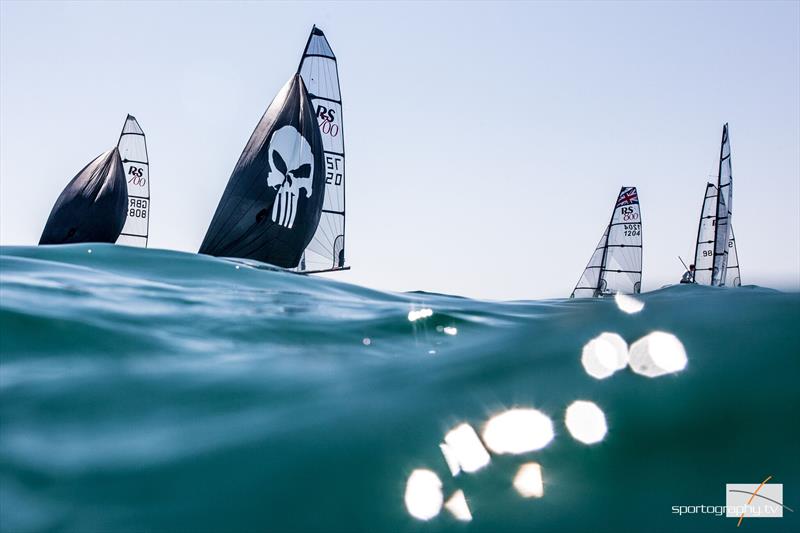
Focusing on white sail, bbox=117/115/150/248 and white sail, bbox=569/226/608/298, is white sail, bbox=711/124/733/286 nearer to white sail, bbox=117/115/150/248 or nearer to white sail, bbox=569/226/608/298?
white sail, bbox=569/226/608/298

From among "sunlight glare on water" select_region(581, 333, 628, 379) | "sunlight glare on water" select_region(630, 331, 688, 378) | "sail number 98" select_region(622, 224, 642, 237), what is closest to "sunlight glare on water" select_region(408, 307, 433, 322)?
"sunlight glare on water" select_region(581, 333, 628, 379)

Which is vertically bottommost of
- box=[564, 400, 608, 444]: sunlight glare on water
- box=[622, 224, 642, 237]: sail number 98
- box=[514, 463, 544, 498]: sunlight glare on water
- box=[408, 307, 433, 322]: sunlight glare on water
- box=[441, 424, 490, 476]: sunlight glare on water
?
box=[514, 463, 544, 498]: sunlight glare on water

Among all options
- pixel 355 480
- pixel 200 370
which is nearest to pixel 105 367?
pixel 200 370

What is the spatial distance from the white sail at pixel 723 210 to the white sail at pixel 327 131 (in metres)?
16.0

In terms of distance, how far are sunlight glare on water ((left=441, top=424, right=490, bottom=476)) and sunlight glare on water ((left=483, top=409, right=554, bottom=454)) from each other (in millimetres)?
41

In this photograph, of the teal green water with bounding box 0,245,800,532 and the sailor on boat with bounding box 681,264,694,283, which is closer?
the teal green water with bounding box 0,245,800,532

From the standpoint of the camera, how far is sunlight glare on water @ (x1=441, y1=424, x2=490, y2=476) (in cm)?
216

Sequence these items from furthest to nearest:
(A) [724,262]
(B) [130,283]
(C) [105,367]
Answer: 1. (A) [724,262]
2. (B) [130,283]
3. (C) [105,367]

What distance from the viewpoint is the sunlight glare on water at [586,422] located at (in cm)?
235

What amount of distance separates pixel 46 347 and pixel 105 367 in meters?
0.47

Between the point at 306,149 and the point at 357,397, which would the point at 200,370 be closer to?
the point at 357,397

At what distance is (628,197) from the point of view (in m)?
35.4

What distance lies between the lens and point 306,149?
18.5 metres

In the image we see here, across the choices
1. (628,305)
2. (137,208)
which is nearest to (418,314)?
(628,305)
